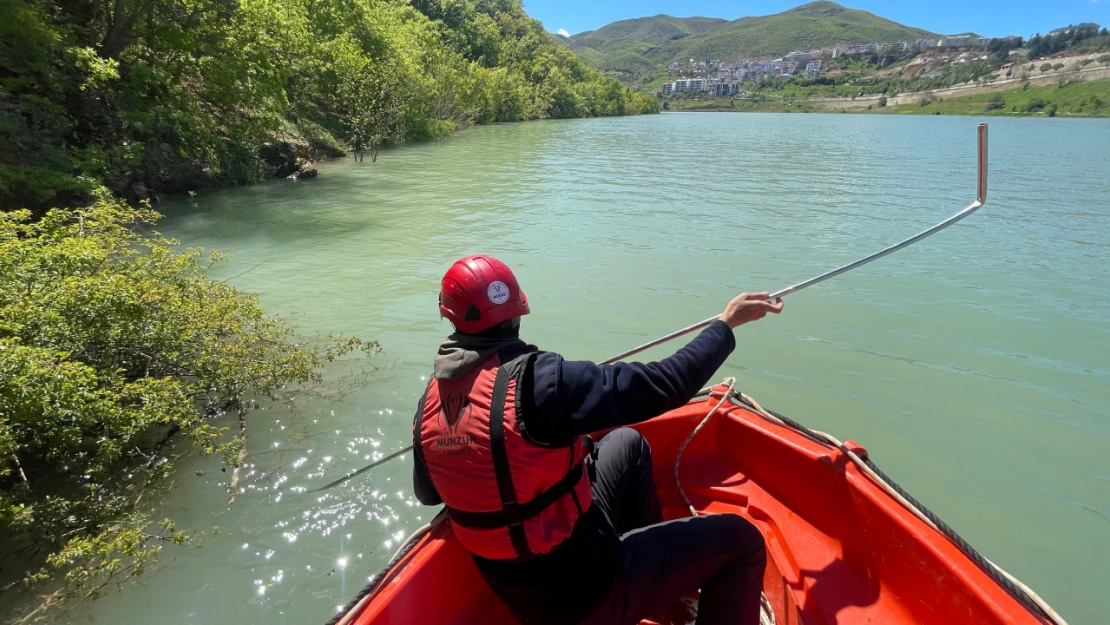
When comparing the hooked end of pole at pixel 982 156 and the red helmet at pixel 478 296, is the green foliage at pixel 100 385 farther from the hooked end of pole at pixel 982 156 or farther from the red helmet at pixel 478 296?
the hooked end of pole at pixel 982 156

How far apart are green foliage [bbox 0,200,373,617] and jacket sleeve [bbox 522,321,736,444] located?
2733 millimetres

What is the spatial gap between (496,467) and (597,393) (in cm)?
42

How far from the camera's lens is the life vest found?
6.43ft

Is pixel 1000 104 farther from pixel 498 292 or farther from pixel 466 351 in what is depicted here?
pixel 466 351

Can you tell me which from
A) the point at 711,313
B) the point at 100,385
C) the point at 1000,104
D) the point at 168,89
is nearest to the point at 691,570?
the point at 100,385

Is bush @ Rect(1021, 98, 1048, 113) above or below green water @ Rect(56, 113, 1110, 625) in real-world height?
above

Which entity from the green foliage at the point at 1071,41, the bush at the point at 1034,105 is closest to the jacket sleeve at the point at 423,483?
the bush at the point at 1034,105

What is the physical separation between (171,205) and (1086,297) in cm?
1840

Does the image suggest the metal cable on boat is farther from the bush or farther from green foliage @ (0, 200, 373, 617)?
the bush

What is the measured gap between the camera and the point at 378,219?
1388cm

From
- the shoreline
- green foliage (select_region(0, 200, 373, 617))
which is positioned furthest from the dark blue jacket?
the shoreline

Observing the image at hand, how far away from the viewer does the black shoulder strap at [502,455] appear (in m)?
1.94

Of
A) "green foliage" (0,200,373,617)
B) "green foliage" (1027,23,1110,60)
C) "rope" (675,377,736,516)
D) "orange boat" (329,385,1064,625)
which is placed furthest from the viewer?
"green foliage" (1027,23,1110,60)

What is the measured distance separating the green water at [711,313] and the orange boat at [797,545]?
1.31 m
